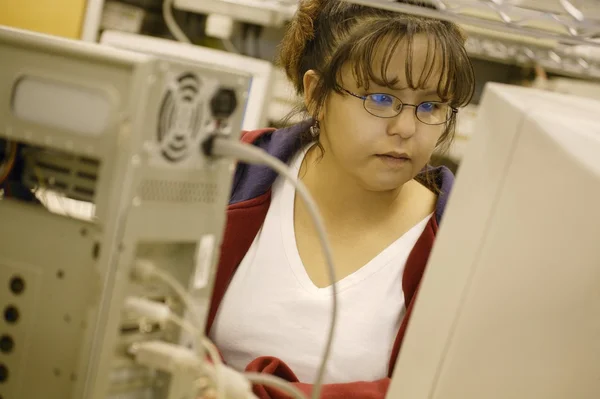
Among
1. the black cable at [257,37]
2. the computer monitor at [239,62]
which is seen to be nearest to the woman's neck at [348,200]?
the computer monitor at [239,62]

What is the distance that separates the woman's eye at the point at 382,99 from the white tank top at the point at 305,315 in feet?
0.78

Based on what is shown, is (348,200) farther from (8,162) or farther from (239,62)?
(239,62)

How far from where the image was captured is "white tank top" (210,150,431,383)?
1090 millimetres

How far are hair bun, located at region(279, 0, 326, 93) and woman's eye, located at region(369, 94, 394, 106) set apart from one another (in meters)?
0.21

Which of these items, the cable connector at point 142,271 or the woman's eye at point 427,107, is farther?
the woman's eye at point 427,107

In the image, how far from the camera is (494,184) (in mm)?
614

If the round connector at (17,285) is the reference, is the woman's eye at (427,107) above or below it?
above

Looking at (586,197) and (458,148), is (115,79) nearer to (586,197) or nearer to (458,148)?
(586,197)

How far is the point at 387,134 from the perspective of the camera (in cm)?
110

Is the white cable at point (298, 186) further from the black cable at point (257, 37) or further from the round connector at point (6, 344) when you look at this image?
the black cable at point (257, 37)

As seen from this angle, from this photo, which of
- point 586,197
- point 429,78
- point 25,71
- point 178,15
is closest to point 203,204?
point 25,71

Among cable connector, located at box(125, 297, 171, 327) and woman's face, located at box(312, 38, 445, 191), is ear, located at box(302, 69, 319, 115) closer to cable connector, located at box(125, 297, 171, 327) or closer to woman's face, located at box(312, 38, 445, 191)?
woman's face, located at box(312, 38, 445, 191)

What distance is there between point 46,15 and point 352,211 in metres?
1.16

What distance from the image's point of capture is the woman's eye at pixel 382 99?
3.60 feet
